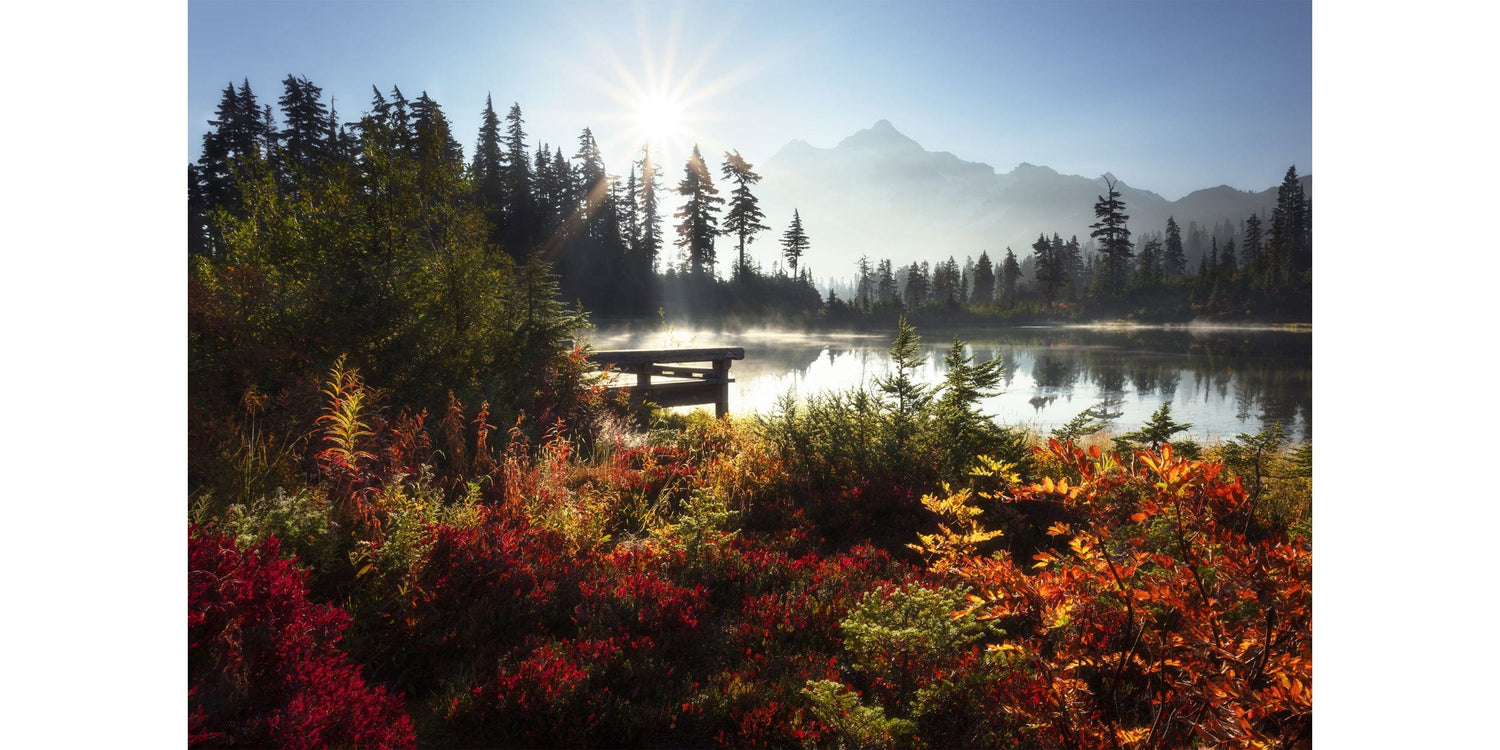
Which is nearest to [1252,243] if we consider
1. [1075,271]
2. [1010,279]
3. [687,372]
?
[687,372]

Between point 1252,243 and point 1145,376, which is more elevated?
point 1252,243

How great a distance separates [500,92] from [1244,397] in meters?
9.33

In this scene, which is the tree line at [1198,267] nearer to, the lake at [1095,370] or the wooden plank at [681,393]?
the lake at [1095,370]

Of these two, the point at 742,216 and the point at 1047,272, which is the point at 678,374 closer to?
the point at 742,216

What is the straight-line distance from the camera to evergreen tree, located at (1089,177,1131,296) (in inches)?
232

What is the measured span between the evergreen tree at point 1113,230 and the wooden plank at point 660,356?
596 centimetres

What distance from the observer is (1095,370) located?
16.0 m

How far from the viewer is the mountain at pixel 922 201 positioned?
5.01 metres

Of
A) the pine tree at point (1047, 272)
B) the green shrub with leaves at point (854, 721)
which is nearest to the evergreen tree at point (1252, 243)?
the green shrub with leaves at point (854, 721)

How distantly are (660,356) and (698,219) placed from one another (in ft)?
7.96

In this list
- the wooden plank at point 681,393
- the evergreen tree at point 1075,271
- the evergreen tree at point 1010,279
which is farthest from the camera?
the evergreen tree at point 1010,279
